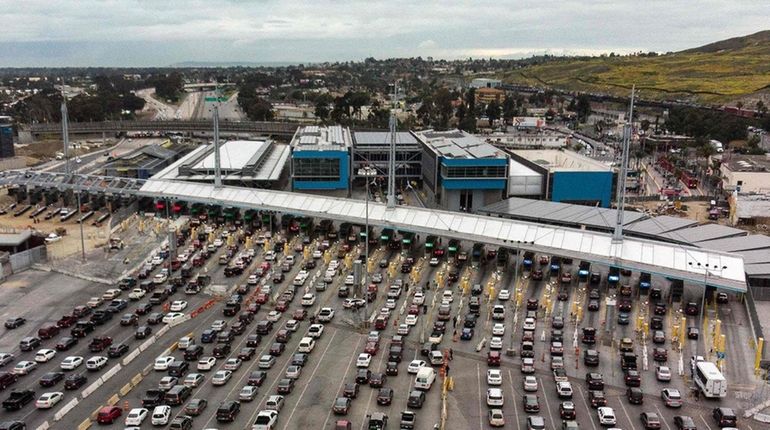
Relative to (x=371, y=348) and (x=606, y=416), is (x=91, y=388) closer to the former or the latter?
(x=371, y=348)

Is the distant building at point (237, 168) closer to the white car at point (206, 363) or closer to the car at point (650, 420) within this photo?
the white car at point (206, 363)

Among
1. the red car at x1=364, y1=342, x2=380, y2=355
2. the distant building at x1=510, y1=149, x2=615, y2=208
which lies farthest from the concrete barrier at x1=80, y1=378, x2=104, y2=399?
the distant building at x1=510, y1=149, x2=615, y2=208

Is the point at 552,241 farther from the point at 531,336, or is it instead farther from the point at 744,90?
the point at 744,90

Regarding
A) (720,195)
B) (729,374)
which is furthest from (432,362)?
(720,195)

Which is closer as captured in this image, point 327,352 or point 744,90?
point 327,352

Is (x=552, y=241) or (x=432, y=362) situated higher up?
(x=552, y=241)

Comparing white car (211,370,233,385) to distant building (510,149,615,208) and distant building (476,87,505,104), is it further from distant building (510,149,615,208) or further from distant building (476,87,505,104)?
distant building (476,87,505,104)

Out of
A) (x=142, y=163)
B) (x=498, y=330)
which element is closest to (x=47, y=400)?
(x=498, y=330)
